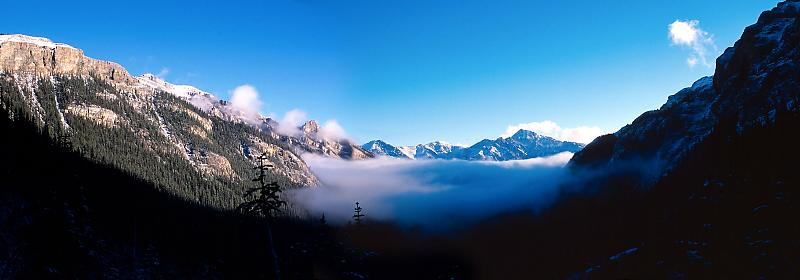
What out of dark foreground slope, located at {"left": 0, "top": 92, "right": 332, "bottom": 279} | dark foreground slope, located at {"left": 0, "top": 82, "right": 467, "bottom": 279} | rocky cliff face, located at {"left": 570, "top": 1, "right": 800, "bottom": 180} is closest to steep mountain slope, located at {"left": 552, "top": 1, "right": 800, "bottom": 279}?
rocky cliff face, located at {"left": 570, "top": 1, "right": 800, "bottom": 180}

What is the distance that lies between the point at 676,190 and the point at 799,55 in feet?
156

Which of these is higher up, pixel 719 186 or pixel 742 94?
pixel 742 94

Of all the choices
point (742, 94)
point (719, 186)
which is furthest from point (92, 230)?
point (742, 94)

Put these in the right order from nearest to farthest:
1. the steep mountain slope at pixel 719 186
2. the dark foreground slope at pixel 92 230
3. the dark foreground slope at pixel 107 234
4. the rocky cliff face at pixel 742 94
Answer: the dark foreground slope at pixel 92 230, the dark foreground slope at pixel 107 234, the steep mountain slope at pixel 719 186, the rocky cliff face at pixel 742 94

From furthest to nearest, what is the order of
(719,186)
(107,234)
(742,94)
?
1. (742,94)
2. (719,186)
3. (107,234)

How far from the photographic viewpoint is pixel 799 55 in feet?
427

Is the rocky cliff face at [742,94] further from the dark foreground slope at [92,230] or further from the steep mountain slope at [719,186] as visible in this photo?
the dark foreground slope at [92,230]

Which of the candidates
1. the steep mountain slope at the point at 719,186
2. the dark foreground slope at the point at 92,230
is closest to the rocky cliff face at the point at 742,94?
the steep mountain slope at the point at 719,186

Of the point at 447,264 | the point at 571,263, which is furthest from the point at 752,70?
the point at 447,264

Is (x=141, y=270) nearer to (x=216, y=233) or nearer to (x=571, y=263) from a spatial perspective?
(x=216, y=233)

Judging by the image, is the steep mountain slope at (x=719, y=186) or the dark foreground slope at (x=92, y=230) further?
the steep mountain slope at (x=719, y=186)

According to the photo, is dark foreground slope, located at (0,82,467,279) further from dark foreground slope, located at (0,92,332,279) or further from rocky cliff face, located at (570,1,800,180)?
rocky cliff face, located at (570,1,800,180)

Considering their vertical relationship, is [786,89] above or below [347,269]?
above

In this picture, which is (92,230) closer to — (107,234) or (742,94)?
(107,234)
